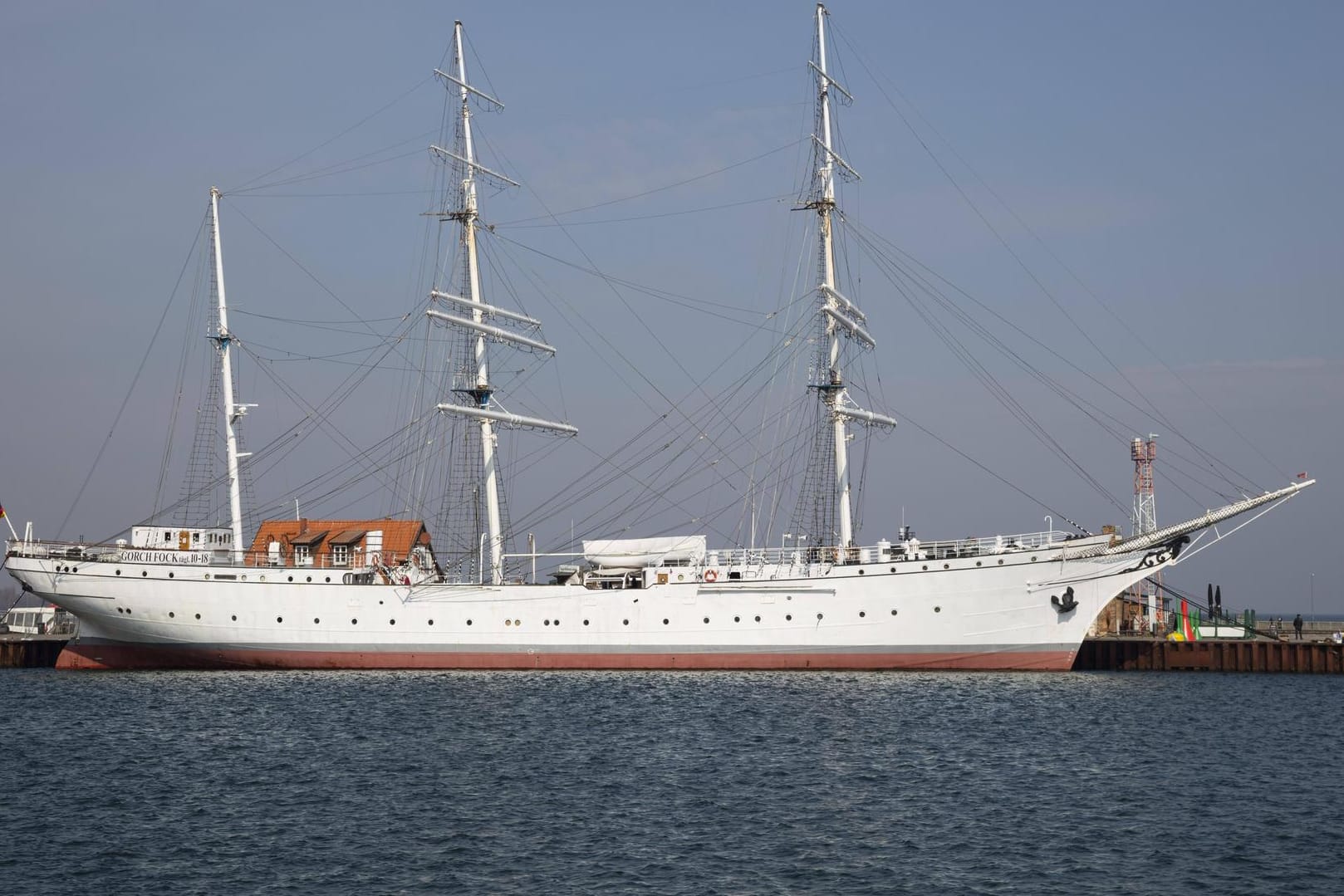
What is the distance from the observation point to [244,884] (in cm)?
1889

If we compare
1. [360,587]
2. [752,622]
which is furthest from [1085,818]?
[360,587]

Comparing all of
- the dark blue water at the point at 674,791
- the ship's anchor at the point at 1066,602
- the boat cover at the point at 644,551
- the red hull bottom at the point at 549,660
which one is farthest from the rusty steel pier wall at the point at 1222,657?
the boat cover at the point at 644,551

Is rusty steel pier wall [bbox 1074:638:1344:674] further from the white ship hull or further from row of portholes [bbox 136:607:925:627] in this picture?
row of portholes [bbox 136:607:925:627]

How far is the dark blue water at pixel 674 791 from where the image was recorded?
1944 centimetres

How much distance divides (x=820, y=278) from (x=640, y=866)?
3327 cm

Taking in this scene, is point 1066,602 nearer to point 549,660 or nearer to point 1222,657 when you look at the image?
point 1222,657

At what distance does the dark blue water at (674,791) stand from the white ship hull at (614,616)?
121 inches

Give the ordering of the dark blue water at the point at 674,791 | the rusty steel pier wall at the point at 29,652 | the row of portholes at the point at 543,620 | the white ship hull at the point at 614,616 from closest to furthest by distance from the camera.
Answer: the dark blue water at the point at 674,791 < the white ship hull at the point at 614,616 < the row of portholes at the point at 543,620 < the rusty steel pier wall at the point at 29,652

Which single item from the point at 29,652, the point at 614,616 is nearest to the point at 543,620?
the point at 614,616

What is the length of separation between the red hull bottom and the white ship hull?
0.06 metres

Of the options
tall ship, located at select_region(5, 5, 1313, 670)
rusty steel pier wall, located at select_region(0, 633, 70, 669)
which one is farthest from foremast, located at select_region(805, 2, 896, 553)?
rusty steel pier wall, located at select_region(0, 633, 70, 669)

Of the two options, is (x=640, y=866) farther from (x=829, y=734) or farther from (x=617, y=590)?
(x=617, y=590)

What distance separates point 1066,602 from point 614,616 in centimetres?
1518

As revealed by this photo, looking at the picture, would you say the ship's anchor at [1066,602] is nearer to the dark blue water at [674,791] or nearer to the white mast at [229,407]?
the dark blue water at [674,791]
